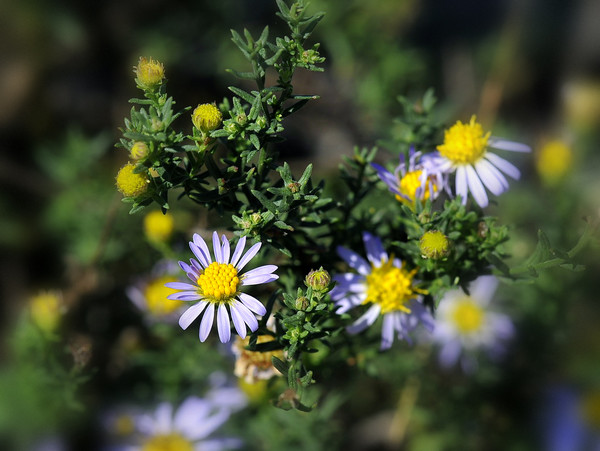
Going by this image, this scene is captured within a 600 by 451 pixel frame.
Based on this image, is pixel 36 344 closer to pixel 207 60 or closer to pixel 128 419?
pixel 128 419

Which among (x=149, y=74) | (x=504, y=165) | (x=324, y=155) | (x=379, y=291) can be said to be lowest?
(x=379, y=291)

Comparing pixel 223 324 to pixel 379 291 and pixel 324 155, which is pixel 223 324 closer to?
pixel 379 291

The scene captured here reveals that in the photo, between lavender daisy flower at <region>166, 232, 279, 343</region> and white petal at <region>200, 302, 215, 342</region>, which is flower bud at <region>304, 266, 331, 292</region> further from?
white petal at <region>200, 302, 215, 342</region>

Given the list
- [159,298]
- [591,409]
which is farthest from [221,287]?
[591,409]

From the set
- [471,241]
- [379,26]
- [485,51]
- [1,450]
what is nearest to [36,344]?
[1,450]

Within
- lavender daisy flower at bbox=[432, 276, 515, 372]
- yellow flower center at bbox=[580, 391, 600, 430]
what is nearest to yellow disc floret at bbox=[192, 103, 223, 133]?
lavender daisy flower at bbox=[432, 276, 515, 372]

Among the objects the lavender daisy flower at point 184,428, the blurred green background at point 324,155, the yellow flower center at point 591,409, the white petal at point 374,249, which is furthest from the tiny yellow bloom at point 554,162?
the lavender daisy flower at point 184,428
